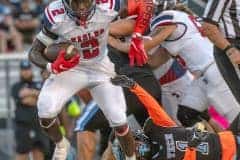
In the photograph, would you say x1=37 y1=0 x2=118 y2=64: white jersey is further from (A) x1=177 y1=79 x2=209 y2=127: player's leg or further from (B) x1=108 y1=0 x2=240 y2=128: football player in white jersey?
(A) x1=177 y1=79 x2=209 y2=127: player's leg

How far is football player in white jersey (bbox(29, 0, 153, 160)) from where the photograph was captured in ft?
17.6

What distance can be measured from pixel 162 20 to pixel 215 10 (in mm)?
596

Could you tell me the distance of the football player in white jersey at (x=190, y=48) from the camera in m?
6.27

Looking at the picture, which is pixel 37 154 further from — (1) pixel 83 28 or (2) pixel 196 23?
(1) pixel 83 28

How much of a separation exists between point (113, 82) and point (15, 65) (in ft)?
8.62

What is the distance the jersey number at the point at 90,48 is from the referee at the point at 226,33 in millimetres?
837

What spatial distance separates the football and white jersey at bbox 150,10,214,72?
45.6 inches

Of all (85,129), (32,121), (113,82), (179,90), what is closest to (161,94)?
(179,90)

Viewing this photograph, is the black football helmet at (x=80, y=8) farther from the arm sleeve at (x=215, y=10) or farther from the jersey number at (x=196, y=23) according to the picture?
the jersey number at (x=196, y=23)

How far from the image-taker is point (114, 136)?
587 centimetres

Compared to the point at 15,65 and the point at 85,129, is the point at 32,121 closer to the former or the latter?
the point at 15,65

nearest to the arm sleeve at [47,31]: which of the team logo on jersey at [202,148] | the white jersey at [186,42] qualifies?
the team logo on jersey at [202,148]

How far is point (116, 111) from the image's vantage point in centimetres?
543

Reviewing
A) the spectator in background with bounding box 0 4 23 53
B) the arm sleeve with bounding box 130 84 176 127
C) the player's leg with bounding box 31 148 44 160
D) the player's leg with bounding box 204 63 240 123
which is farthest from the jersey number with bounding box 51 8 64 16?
the spectator in background with bounding box 0 4 23 53
